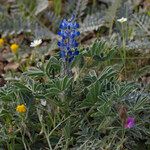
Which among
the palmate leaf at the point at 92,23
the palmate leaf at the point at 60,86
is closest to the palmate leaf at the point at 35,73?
the palmate leaf at the point at 60,86

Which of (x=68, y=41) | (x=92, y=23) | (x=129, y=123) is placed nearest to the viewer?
(x=129, y=123)

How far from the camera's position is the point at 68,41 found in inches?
87.4

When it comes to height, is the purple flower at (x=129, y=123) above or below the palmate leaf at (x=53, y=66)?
below

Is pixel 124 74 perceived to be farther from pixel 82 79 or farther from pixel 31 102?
pixel 31 102

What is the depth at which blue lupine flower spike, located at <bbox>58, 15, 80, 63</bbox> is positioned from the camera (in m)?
2.20

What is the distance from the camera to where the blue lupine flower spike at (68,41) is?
7.22 feet

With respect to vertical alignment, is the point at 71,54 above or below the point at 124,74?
above

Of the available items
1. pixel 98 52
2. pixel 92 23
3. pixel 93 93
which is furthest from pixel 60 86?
pixel 92 23

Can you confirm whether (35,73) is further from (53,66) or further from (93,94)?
(93,94)

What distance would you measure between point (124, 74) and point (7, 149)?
805 millimetres

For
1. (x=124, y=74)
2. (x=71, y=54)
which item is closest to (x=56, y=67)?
(x=71, y=54)

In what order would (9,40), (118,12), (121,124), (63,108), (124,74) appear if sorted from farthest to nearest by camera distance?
(9,40) → (118,12) → (124,74) → (63,108) → (121,124)

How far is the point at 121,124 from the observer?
6.82 feet

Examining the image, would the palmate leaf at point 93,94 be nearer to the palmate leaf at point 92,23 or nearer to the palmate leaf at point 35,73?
the palmate leaf at point 35,73
